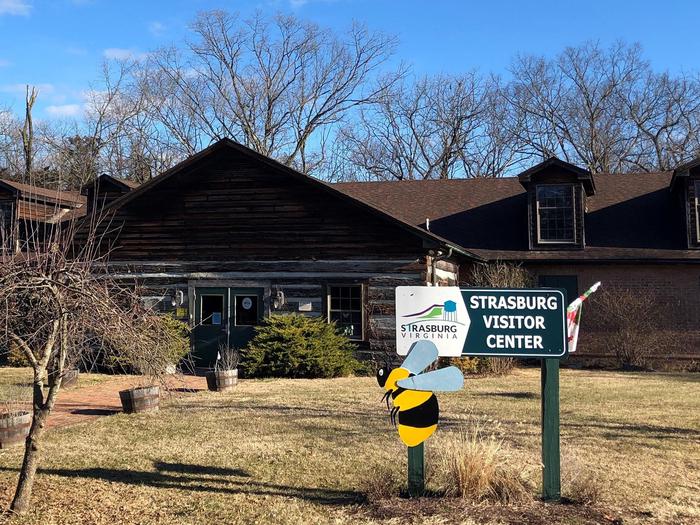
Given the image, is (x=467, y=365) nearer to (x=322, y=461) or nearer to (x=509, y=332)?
(x=322, y=461)

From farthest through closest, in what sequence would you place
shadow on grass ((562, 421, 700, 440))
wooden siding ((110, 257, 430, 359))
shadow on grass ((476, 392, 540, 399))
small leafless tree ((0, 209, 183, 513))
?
wooden siding ((110, 257, 430, 359)), shadow on grass ((476, 392, 540, 399)), shadow on grass ((562, 421, 700, 440)), small leafless tree ((0, 209, 183, 513))

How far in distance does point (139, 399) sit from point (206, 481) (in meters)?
3.95

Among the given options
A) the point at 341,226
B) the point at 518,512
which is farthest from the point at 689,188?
the point at 518,512

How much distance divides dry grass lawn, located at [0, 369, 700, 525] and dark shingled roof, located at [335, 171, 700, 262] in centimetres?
735

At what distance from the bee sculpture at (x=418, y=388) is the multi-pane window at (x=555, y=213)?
13.9 metres

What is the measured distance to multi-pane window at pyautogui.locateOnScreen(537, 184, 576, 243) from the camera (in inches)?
741

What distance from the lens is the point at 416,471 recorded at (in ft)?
19.2

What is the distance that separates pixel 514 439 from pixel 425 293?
297 centimetres

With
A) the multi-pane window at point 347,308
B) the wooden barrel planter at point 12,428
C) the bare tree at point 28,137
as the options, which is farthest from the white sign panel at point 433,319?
the bare tree at point 28,137

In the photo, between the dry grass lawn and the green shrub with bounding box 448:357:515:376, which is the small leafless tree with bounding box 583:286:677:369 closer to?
the green shrub with bounding box 448:357:515:376

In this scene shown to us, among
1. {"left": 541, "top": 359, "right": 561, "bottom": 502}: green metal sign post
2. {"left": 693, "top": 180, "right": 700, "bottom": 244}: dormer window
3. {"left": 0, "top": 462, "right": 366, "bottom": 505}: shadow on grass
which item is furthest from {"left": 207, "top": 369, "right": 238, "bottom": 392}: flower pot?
{"left": 693, "top": 180, "right": 700, "bottom": 244}: dormer window

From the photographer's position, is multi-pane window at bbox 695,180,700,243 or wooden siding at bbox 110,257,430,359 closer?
wooden siding at bbox 110,257,430,359

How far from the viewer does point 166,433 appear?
28.5 ft

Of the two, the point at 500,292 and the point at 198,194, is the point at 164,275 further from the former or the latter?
the point at 500,292
